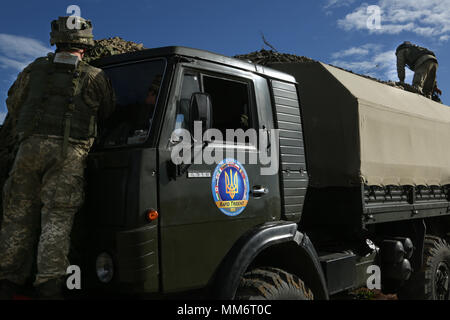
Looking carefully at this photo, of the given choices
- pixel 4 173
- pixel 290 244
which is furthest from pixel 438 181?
pixel 4 173

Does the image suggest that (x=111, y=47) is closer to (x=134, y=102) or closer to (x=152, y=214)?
(x=134, y=102)

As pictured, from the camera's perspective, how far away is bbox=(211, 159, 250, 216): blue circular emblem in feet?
11.9

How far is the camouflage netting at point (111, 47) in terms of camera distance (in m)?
5.27

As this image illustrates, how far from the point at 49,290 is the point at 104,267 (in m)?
0.39

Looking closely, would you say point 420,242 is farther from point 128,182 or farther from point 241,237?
point 128,182

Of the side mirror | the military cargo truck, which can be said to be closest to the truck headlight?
the military cargo truck

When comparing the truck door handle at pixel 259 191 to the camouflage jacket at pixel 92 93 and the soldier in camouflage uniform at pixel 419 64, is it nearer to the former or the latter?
the camouflage jacket at pixel 92 93

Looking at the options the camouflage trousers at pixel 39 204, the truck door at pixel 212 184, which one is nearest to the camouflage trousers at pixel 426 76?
the truck door at pixel 212 184

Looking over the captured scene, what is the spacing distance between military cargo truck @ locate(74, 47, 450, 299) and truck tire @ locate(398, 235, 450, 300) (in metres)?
0.03

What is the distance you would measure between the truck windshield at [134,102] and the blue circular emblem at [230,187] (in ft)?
2.25

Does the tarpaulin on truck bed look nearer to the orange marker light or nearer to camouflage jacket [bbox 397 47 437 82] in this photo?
the orange marker light

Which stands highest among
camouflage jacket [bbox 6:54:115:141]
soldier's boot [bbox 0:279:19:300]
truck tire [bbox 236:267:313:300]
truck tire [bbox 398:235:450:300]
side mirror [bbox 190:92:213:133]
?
camouflage jacket [bbox 6:54:115:141]
